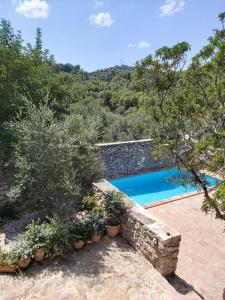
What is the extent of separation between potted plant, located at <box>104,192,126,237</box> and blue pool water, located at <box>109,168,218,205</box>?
218 inches

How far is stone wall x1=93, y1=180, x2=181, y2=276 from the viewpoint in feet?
16.0

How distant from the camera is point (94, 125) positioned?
8156mm

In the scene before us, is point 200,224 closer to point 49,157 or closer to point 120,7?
point 49,157

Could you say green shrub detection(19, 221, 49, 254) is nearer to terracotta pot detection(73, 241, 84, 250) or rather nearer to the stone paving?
terracotta pot detection(73, 241, 84, 250)

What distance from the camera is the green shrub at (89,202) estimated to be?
7096 mm

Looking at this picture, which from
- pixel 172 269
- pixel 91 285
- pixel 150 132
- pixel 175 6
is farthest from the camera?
pixel 175 6

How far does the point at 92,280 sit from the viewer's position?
4.73 m

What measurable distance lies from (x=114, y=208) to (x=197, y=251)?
245 cm

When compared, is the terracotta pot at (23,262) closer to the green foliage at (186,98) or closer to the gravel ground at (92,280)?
the gravel ground at (92,280)

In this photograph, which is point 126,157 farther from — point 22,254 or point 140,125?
point 22,254

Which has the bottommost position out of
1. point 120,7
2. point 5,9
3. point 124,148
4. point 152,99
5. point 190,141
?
point 124,148

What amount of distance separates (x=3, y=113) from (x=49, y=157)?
10.2 ft

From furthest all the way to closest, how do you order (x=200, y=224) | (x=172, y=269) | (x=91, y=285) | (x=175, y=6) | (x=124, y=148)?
(x=124, y=148) → (x=200, y=224) → (x=175, y=6) → (x=172, y=269) → (x=91, y=285)

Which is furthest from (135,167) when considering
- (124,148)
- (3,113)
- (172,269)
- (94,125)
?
(172,269)
